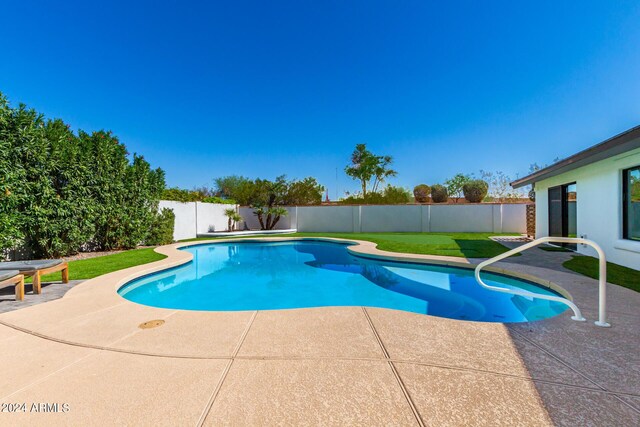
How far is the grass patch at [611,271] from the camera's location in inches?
196

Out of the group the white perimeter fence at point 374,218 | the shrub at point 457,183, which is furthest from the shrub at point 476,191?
the shrub at point 457,183

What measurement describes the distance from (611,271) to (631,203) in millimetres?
1892

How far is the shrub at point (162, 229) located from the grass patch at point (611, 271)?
14.7 metres

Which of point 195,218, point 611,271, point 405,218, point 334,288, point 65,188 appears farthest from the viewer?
point 405,218

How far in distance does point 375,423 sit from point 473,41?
53.0ft

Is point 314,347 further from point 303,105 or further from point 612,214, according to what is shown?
point 303,105

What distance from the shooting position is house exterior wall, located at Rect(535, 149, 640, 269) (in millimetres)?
6387

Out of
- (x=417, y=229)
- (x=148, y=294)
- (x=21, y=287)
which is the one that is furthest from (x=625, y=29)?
(x=21, y=287)

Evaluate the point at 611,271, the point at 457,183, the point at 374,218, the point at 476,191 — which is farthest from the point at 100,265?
the point at 457,183

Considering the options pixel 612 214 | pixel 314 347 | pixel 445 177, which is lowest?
pixel 314 347

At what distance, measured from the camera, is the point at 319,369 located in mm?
2367

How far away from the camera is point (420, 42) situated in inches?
553

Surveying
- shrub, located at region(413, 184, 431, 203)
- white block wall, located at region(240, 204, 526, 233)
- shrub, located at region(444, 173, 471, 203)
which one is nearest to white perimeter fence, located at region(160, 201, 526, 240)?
white block wall, located at region(240, 204, 526, 233)

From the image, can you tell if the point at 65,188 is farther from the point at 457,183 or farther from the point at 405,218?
the point at 457,183
